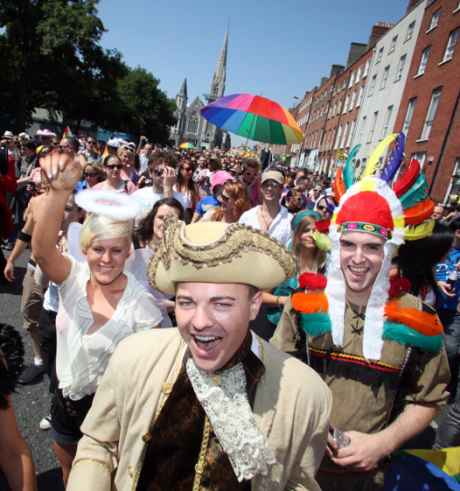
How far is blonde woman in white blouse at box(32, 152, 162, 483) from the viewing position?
198 cm

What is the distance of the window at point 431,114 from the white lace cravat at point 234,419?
17.8 m

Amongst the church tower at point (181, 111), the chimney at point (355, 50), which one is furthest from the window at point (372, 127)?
the church tower at point (181, 111)

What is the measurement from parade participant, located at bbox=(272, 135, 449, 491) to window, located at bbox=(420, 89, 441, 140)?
1695 cm

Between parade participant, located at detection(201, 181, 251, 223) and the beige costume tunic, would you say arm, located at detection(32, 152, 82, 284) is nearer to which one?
the beige costume tunic

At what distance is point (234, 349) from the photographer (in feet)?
4.29

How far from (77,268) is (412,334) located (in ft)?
6.20

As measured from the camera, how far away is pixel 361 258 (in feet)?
5.39

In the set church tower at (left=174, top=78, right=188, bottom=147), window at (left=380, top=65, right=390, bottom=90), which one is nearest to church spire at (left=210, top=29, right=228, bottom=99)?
church tower at (left=174, top=78, right=188, bottom=147)

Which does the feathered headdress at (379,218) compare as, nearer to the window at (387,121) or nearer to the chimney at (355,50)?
the window at (387,121)

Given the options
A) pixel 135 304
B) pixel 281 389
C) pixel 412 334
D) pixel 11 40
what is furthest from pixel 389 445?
pixel 11 40

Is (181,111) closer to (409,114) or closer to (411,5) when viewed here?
(411,5)

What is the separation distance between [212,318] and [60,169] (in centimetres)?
100

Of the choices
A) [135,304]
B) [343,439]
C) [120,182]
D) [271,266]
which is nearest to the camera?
[271,266]

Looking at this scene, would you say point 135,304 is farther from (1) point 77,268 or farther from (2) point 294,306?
(2) point 294,306
